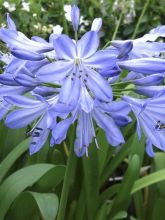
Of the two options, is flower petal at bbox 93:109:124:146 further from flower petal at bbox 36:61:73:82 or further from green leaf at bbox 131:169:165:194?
green leaf at bbox 131:169:165:194

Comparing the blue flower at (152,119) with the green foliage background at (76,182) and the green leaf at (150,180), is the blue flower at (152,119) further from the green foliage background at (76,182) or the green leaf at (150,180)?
the green leaf at (150,180)

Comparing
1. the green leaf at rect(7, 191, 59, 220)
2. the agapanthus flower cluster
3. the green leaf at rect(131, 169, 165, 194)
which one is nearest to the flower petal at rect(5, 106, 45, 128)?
the agapanthus flower cluster

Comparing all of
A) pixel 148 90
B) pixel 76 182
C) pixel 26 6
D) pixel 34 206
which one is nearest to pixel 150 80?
pixel 148 90

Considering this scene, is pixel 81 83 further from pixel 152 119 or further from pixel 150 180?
pixel 150 180

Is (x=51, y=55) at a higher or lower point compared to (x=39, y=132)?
higher

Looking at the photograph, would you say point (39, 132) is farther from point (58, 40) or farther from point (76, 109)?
point (58, 40)

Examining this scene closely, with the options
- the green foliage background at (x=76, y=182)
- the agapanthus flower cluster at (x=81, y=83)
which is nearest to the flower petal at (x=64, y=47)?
the agapanthus flower cluster at (x=81, y=83)

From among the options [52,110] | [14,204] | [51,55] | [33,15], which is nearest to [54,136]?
[52,110]
